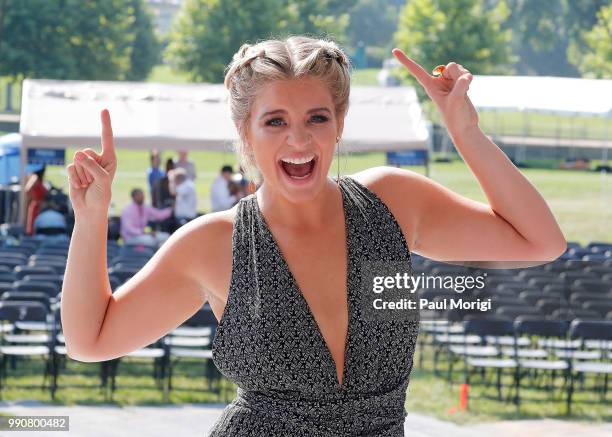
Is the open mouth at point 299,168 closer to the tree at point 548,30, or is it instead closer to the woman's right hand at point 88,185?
the woman's right hand at point 88,185

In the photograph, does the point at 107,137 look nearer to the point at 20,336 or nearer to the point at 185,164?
the point at 20,336

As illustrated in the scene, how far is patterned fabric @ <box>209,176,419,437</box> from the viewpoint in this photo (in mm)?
2133

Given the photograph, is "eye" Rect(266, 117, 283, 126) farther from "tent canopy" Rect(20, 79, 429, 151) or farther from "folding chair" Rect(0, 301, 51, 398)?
"tent canopy" Rect(20, 79, 429, 151)

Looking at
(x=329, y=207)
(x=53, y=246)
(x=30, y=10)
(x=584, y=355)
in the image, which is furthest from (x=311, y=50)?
(x=30, y=10)

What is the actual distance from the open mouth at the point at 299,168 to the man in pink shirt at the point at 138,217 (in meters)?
14.0

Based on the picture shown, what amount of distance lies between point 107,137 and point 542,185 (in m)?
36.9

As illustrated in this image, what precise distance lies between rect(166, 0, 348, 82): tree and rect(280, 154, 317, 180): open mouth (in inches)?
1892

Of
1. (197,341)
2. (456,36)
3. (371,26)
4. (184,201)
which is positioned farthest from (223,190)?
(371,26)

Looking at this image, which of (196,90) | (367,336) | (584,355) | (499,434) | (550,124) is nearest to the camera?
(367,336)

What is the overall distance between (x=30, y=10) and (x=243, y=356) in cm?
5030

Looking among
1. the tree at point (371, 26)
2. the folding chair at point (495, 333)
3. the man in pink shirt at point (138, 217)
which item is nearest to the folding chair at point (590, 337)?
the folding chair at point (495, 333)

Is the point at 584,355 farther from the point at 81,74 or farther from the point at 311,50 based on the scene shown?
the point at 81,74

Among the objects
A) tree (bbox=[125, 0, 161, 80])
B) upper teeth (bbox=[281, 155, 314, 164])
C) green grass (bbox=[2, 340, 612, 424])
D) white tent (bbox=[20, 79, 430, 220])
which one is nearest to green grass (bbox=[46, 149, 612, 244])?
white tent (bbox=[20, 79, 430, 220])

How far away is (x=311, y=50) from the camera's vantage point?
7.13 feet
